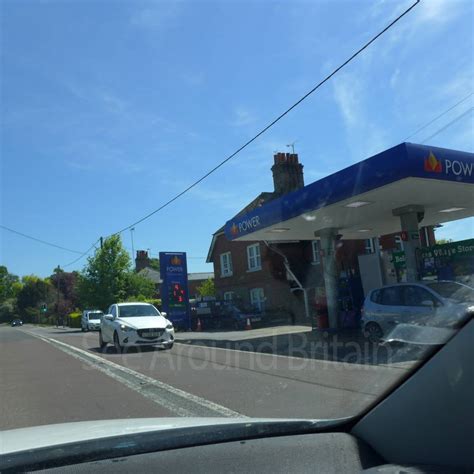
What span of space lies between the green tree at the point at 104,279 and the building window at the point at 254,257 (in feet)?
59.6

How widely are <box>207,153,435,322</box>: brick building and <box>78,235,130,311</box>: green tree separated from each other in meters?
15.3

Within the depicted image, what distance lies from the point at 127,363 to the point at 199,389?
4700 mm

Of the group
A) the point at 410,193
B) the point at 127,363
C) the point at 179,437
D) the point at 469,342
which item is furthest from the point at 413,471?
the point at 410,193

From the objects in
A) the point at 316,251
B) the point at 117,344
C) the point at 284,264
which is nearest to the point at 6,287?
the point at 284,264

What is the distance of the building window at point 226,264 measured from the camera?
113 ft

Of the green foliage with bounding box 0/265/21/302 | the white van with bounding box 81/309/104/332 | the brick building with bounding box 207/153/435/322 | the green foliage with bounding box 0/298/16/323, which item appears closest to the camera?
the brick building with bounding box 207/153/435/322

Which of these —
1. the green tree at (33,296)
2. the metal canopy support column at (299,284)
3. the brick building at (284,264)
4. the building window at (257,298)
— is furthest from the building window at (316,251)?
the green tree at (33,296)

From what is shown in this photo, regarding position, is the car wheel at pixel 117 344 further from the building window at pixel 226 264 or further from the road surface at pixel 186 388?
the building window at pixel 226 264

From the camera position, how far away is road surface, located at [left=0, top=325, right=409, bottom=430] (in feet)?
20.5

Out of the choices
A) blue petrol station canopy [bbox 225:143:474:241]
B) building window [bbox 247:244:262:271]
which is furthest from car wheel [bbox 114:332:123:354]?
building window [bbox 247:244:262:271]

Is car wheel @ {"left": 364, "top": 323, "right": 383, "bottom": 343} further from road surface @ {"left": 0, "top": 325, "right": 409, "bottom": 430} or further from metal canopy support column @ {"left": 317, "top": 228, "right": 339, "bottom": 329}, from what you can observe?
metal canopy support column @ {"left": 317, "top": 228, "right": 339, "bottom": 329}

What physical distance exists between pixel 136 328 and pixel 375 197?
7.86 metres

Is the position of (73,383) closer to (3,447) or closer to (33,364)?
(33,364)

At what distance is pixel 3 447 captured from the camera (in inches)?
99.4
